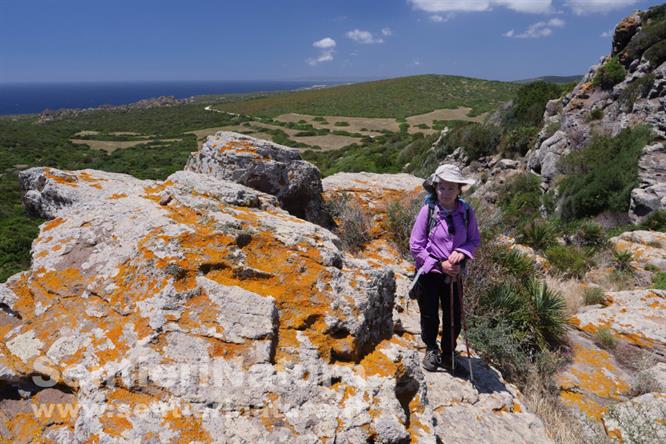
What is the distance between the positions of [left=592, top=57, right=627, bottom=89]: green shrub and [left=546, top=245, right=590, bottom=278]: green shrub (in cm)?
1176

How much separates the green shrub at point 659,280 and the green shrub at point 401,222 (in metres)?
4.70

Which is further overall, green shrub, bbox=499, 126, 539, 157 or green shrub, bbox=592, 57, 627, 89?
green shrub, bbox=499, 126, 539, 157

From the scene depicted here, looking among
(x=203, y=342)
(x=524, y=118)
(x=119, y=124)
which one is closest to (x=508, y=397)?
(x=203, y=342)

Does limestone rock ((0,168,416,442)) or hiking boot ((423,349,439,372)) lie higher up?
limestone rock ((0,168,416,442))

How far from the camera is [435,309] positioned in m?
3.67

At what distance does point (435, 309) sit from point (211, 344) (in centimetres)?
213

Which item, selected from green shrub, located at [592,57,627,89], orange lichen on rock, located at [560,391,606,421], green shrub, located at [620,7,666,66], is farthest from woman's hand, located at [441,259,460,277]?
green shrub, located at [620,7,666,66]

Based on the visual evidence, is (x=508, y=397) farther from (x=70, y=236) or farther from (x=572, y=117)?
(x=572, y=117)

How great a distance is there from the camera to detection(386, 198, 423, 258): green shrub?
6421 millimetres

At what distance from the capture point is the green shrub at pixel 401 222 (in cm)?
642

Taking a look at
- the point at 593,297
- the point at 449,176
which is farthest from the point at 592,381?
the point at 449,176

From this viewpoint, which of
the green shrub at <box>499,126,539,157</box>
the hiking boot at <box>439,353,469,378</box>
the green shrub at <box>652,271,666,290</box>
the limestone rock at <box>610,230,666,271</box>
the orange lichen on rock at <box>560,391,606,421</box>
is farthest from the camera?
the green shrub at <box>499,126,539,157</box>

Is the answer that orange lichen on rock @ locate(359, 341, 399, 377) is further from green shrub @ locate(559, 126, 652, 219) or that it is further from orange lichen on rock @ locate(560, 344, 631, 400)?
green shrub @ locate(559, 126, 652, 219)

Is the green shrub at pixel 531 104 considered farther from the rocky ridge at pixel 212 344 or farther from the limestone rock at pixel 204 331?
the limestone rock at pixel 204 331
